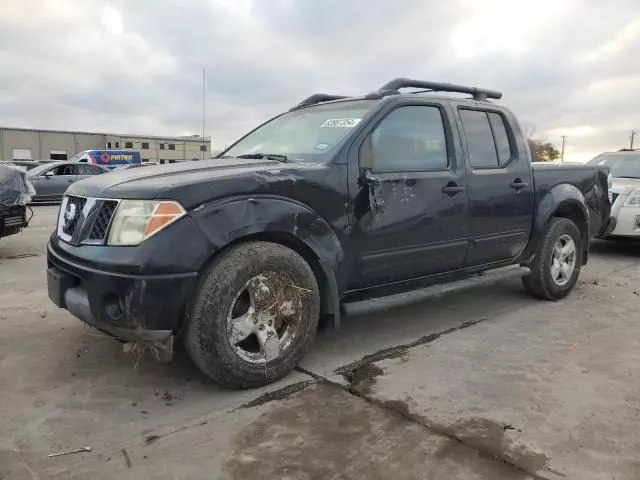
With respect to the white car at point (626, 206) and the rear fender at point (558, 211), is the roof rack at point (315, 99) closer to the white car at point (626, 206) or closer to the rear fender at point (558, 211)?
the rear fender at point (558, 211)

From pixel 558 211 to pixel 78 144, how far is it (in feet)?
218

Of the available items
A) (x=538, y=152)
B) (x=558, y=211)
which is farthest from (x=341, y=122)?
(x=538, y=152)

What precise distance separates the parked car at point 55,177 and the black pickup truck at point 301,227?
578 inches

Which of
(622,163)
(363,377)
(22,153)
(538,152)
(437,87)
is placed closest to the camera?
(363,377)

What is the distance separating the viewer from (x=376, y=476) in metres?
2.53

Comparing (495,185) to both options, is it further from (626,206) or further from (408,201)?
(626,206)

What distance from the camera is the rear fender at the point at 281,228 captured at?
3172mm

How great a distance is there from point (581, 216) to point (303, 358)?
12.0ft

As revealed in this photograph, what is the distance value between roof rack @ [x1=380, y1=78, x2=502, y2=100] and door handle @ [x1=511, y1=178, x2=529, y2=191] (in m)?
0.83

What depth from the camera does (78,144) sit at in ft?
210

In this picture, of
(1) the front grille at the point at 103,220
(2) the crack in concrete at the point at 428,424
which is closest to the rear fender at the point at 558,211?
(2) the crack in concrete at the point at 428,424

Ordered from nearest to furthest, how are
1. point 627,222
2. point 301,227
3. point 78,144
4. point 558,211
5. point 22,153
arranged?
point 301,227 < point 558,211 < point 627,222 < point 22,153 < point 78,144

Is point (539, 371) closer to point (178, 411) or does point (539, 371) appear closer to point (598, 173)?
point (178, 411)

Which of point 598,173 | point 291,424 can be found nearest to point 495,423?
point 291,424
